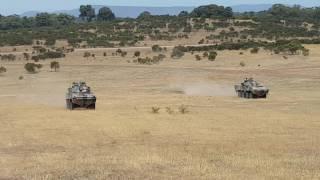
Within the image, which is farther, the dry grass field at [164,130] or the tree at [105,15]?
the tree at [105,15]

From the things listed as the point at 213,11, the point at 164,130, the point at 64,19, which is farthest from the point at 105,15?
the point at 164,130

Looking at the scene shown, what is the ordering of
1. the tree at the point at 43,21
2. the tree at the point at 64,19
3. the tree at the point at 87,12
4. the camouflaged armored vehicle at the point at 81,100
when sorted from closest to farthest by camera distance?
the camouflaged armored vehicle at the point at 81,100
the tree at the point at 43,21
the tree at the point at 64,19
the tree at the point at 87,12

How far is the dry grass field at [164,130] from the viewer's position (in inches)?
647

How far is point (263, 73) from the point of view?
60375 mm

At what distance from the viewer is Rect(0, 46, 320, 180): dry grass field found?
16.4m

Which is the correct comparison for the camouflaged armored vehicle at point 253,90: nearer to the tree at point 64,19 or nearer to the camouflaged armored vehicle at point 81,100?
the camouflaged armored vehicle at point 81,100

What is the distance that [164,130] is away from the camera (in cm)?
2506

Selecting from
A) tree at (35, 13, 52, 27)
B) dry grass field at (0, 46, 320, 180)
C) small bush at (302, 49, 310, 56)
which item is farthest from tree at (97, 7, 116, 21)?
dry grass field at (0, 46, 320, 180)

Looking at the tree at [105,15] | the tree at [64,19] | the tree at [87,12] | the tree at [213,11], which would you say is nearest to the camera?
the tree at [213,11]

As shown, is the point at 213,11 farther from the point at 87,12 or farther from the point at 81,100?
the point at 81,100

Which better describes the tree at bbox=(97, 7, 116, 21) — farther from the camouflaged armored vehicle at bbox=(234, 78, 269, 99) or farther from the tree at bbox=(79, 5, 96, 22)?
the camouflaged armored vehicle at bbox=(234, 78, 269, 99)

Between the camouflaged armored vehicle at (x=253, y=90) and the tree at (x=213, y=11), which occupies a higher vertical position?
the tree at (x=213, y=11)

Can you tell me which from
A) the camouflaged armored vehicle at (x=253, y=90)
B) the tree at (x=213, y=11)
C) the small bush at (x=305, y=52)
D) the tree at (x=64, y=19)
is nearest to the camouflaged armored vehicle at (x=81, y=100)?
the camouflaged armored vehicle at (x=253, y=90)

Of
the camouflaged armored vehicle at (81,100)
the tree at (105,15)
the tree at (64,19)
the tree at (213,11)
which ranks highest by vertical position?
the tree at (213,11)
